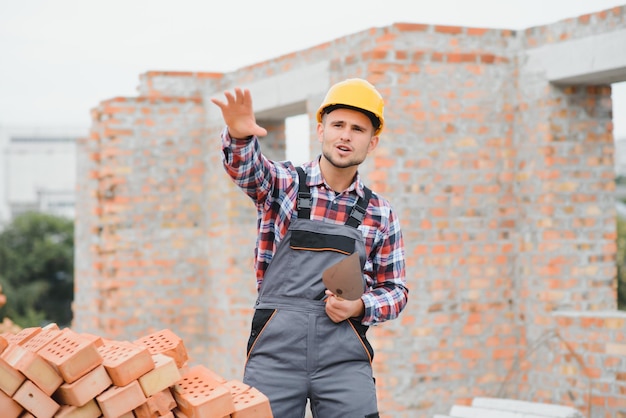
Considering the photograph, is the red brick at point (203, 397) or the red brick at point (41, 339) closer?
the red brick at point (203, 397)

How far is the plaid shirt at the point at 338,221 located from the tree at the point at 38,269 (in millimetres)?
27434

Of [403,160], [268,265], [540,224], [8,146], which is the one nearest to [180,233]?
[403,160]

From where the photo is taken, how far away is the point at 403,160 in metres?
A: 7.07

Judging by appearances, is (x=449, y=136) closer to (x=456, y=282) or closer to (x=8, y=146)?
(x=456, y=282)

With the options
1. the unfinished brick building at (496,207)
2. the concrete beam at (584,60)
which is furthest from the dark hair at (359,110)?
the unfinished brick building at (496,207)

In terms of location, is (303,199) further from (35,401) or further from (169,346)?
(35,401)

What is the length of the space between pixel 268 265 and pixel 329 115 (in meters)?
0.60

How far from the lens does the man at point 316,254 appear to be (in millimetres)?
3227

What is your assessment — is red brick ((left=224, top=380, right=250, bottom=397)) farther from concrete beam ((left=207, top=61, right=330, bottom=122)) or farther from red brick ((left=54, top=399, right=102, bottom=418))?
concrete beam ((left=207, top=61, right=330, bottom=122))

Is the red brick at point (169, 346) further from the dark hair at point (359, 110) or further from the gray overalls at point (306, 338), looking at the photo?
the dark hair at point (359, 110)

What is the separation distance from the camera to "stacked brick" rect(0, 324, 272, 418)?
3086mm

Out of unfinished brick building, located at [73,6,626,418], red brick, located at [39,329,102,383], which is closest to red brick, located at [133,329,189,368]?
red brick, located at [39,329,102,383]

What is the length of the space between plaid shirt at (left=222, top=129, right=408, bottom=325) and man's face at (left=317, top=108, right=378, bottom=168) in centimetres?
11

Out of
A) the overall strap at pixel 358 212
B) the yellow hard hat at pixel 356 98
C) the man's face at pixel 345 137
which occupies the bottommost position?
the overall strap at pixel 358 212
